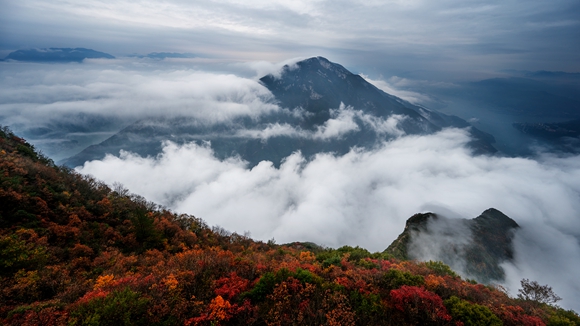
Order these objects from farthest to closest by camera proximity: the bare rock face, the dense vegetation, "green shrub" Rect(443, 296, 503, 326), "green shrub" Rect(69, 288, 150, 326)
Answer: the bare rock face, "green shrub" Rect(443, 296, 503, 326), the dense vegetation, "green shrub" Rect(69, 288, 150, 326)

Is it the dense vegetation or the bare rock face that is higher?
the dense vegetation

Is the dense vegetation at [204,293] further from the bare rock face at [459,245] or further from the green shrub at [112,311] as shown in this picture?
the bare rock face at [459,245]

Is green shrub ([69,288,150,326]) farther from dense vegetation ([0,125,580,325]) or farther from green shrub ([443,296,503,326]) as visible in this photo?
green shrub ([443,296,503,326])

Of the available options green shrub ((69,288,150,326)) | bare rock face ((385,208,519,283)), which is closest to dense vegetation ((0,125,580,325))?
green shrub ((69,288,150,326))

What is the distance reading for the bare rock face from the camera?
54.1m

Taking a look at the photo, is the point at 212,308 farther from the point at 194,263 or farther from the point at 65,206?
the point at 65,206

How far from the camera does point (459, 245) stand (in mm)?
62562

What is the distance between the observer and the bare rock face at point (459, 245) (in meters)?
54.1

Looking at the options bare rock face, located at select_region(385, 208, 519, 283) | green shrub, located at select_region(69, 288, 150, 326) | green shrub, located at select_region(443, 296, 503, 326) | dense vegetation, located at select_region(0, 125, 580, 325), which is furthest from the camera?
bare rock face, located at select_region(385, 208, 519, 283)

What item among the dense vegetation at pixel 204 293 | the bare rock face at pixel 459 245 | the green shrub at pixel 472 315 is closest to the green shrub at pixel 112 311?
the dense vegetation at pixel 204 293

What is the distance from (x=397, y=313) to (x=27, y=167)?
40.2 metres

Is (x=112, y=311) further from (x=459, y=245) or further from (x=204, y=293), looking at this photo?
(x=459, y=245)

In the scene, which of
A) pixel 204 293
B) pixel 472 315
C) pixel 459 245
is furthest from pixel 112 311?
pixel 459 245

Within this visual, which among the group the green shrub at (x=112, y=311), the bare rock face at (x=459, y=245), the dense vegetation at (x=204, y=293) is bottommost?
the bare rock face at (x=459, y=245)
